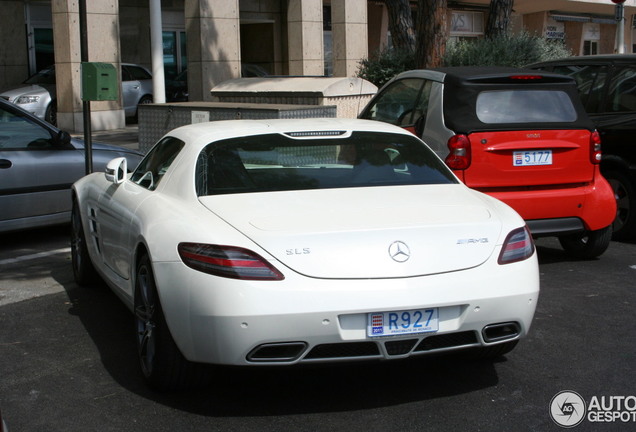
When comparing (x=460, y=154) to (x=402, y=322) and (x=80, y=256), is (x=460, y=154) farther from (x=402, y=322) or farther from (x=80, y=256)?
(x=402, y=322)

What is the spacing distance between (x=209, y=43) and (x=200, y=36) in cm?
32

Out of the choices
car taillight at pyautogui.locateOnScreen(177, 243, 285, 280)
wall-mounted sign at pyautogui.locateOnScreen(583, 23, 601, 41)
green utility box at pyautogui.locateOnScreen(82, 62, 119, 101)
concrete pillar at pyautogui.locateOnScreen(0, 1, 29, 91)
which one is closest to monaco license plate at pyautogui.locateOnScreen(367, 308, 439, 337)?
car taillight at pyautogui.locateOnScreen(177, 243, 285, 280)

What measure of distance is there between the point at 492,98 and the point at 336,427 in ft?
14.1

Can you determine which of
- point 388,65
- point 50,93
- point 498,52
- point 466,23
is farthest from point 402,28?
point 466,23

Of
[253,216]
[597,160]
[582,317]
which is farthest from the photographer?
[597,160]

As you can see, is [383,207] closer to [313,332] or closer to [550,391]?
[313,332]

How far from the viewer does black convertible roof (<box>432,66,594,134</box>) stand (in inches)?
302

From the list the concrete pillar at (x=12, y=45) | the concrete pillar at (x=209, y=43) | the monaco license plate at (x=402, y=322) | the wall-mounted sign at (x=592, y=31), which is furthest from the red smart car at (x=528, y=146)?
the wall-mounted sign at (x=592, y=31)

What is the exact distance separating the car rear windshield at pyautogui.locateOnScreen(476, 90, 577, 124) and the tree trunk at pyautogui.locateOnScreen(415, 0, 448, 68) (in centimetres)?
747

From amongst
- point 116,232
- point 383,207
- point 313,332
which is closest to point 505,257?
point 383,207

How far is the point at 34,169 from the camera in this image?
8859 mm

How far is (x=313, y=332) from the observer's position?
4.11m

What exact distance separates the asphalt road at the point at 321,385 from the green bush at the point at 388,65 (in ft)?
36.6

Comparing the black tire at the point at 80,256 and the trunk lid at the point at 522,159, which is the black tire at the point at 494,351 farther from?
the black tire at the point at 80,256
